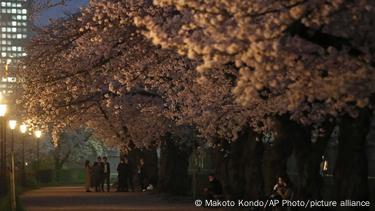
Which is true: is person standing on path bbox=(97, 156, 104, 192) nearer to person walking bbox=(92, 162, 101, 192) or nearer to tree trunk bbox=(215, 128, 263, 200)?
person walking bbox=(92, 162, 101, 192)

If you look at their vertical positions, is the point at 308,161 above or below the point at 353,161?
above

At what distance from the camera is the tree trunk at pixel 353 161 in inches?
789

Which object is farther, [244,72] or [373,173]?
[373,173]

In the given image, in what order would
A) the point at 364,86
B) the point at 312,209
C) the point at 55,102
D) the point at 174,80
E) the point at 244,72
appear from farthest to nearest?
the point at 55,102
the point at 174,80
the point at 312,209
the point at 364,86
the point at 244,72

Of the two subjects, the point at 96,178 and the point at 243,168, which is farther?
the point at 96,178

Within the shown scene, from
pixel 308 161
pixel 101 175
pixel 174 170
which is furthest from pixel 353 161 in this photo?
pixel 101 175

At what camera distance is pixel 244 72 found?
13109mm

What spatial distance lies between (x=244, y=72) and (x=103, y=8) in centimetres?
1189

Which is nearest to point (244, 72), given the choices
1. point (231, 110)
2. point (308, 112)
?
point (308, 112)

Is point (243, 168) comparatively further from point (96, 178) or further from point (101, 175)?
point (96, 178)

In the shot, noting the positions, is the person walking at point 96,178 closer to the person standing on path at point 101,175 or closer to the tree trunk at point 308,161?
the person standing on path at point 101,175

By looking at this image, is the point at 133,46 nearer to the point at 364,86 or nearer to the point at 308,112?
the point at 308,112

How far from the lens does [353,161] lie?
20.2 meters

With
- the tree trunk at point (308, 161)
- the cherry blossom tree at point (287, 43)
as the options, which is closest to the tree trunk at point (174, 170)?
the tree trunk at point (308, 161)
